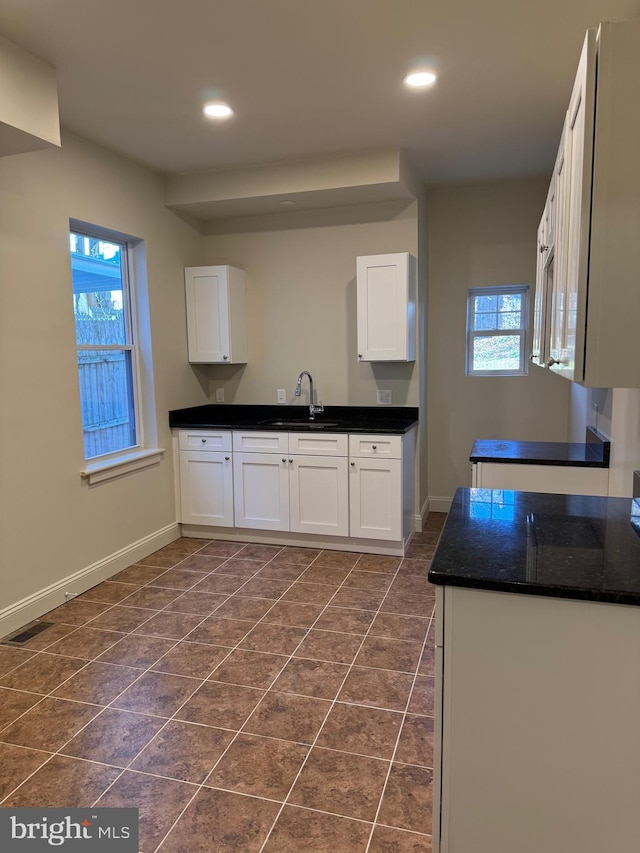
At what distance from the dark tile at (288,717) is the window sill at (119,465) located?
181 cm

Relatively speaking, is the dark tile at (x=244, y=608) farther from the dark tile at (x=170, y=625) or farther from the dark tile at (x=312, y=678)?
the dark tile at (x=312, y=678)

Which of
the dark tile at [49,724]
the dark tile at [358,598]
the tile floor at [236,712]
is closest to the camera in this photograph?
the tile floor at [236,712]

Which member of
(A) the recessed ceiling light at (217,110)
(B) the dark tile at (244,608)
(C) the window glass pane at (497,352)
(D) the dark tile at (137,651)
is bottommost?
(D) the dark tile at (137,651)

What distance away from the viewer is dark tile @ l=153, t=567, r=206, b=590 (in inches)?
140

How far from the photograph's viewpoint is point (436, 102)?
119 inches

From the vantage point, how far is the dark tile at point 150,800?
172 centimetres

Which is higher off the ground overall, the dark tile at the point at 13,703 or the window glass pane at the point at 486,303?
the window glass pane at the point at 486,303

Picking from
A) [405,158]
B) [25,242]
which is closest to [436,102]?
[405,158]

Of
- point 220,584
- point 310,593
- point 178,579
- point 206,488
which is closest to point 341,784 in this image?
point 310,593

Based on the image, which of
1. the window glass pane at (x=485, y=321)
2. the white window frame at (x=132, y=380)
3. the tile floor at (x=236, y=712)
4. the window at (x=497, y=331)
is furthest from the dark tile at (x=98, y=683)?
the window glass pane at (x=485, y=321)

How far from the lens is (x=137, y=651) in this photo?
109 inches

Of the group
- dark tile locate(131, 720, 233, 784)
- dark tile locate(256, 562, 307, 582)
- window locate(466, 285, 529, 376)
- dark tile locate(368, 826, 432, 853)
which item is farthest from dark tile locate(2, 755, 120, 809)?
window locate(466, 285, 529, 376)

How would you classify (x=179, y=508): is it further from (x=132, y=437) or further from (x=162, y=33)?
(x=162, y=33)

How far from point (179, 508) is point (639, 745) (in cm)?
366
